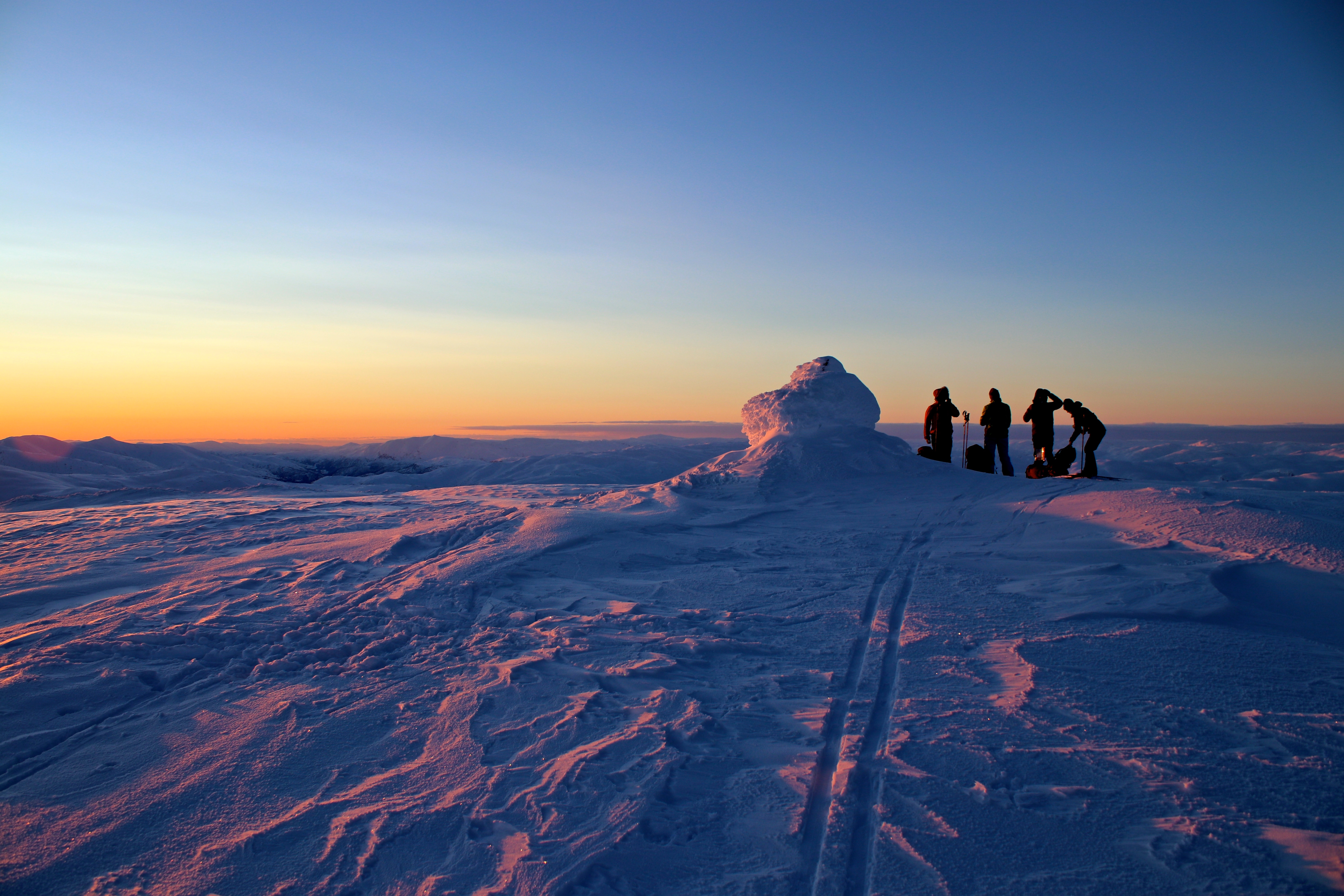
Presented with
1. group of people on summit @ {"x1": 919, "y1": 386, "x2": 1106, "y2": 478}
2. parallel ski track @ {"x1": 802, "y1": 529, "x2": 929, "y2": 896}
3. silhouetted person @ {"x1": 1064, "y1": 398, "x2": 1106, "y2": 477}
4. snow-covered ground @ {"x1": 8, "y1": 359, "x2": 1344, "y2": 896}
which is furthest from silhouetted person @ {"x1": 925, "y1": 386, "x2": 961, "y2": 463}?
parallel ski track @ {"x1": 802, "y1": 529, "x2": 929, "y2": 896}

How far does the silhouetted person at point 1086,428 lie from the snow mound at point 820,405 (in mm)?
3735

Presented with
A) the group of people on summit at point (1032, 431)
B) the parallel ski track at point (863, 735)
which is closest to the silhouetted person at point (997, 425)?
the group of people on summit at point (1032, 431)

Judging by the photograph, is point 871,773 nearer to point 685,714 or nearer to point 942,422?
point 685,714

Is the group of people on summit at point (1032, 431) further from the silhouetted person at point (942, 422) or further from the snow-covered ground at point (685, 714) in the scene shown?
the snow-covered ground at point (685, 714)

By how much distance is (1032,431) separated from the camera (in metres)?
13.9

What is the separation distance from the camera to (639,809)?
2.76 meters

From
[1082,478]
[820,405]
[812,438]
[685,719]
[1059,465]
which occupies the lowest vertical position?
[685,719]

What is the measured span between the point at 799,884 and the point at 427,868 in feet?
4.50

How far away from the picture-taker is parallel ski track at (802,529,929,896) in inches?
99.1

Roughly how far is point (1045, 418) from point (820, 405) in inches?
175

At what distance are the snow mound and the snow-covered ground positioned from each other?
5859 millimetres

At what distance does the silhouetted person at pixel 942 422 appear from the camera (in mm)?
13516

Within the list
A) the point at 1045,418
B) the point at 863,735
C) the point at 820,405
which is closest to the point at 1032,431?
the point at 1045,418

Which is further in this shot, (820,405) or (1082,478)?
(820,405)
